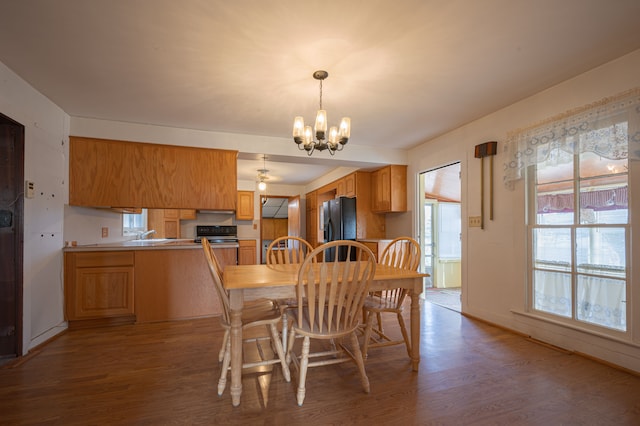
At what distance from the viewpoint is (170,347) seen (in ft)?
8.08

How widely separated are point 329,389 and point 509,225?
2.39 meters

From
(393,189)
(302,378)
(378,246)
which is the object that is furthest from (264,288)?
(393,189)

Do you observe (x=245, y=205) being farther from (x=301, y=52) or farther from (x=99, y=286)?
(x=301, y=52)

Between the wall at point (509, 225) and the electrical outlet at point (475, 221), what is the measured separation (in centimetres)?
5

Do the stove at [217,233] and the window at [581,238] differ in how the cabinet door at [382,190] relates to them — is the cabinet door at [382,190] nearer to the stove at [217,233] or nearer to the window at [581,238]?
the window at [581,238]

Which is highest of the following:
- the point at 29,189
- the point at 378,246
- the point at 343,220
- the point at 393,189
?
the point at 393,189

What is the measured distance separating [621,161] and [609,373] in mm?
1527

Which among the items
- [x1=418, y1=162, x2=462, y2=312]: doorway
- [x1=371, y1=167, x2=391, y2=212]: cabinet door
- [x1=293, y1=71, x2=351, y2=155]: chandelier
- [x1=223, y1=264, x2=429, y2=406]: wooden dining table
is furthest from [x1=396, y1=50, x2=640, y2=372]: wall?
[x1=293, y1=71, x2=351, y2=155]: chandelier

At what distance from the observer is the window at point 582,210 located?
6.89 feet

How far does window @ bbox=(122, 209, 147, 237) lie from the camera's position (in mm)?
4238

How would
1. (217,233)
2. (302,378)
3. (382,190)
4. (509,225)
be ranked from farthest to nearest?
(217,233) < (382,190) < (509,225) < (302,378)

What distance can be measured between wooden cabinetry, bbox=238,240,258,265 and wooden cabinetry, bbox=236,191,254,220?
1.93 feet

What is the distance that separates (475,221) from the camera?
10.8 feet

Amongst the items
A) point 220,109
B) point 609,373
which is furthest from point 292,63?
point 609,373
